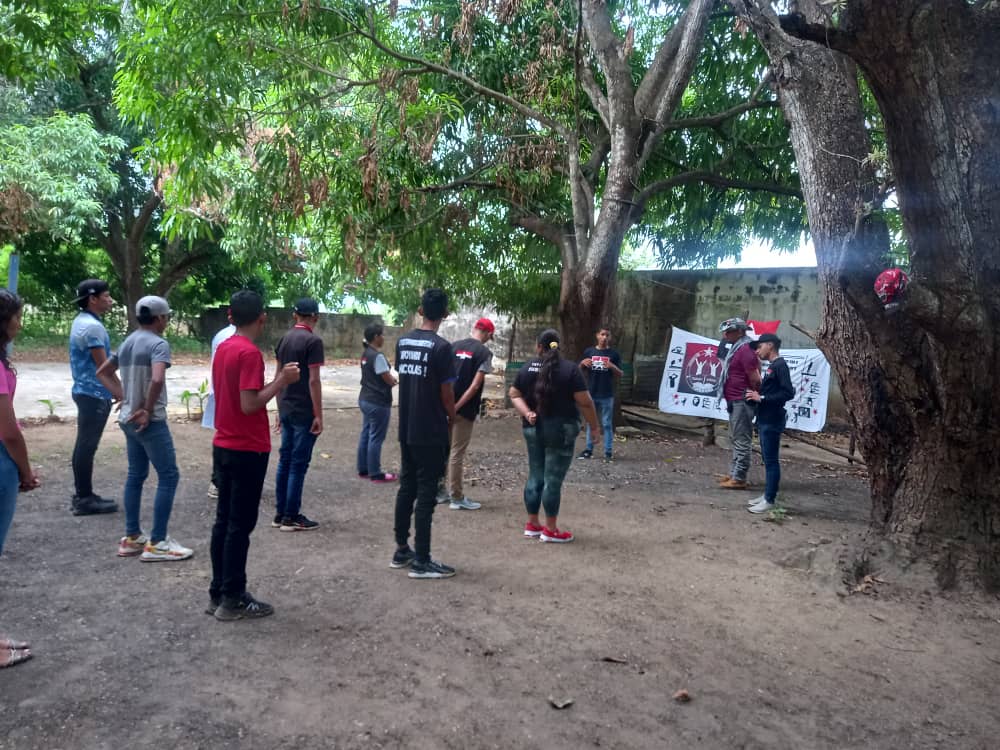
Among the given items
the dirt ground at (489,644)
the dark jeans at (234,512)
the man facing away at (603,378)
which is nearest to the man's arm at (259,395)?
the dark jeans at (234,512)

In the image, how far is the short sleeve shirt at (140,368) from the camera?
195 inches

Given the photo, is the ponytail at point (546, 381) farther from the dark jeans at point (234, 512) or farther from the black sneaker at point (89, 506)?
the black sneaker at point (89, 506)

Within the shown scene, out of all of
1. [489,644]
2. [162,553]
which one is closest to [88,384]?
[162,553]

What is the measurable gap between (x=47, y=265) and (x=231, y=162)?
14.8 m

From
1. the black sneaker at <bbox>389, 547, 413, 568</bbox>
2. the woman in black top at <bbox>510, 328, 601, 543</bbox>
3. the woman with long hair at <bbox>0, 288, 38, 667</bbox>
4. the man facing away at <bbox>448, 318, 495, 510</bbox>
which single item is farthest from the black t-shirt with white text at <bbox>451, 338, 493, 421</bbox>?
the woman with long hair at <bbox>0, 288, 38, 667</bbox>

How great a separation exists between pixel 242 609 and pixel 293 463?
1971 mm

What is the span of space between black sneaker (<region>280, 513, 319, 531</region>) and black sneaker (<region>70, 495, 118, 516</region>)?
1475mm

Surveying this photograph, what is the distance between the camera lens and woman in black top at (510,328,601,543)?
18.6 feet

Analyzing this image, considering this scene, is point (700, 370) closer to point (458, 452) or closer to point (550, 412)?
point (458, 452)

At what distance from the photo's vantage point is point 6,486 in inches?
135

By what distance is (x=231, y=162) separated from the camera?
1268cm

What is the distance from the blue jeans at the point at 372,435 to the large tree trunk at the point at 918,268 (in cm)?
410

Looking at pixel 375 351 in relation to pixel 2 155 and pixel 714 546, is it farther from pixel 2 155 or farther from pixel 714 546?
pixel 2 155

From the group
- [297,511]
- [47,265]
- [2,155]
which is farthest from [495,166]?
[47,265]
